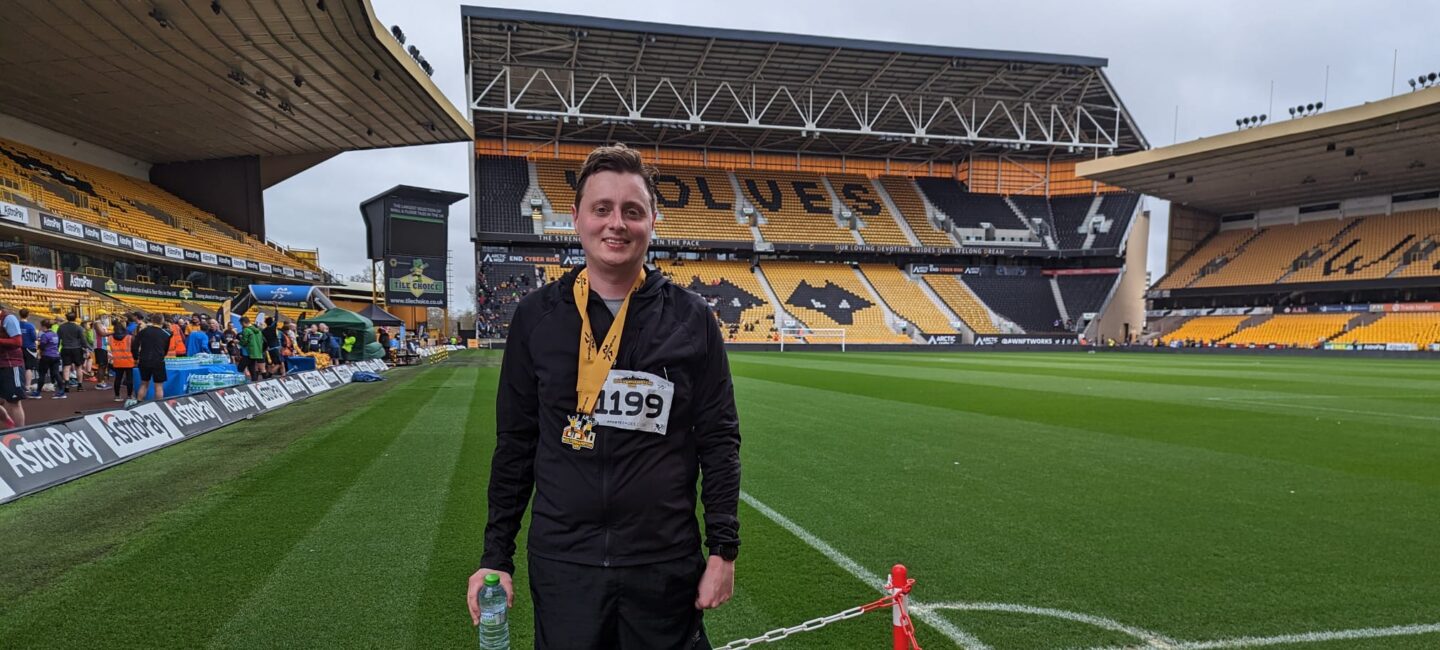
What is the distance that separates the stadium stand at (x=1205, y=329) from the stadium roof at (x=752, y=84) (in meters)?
11.8

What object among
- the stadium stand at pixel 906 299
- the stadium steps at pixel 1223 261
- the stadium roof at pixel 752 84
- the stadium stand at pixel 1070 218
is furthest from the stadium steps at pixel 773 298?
the stadium steps at pixel 1223 261

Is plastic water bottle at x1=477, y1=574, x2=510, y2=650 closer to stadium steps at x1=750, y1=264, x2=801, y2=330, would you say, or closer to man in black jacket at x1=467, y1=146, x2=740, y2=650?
man in black jacket at x1=467, y1=146, x2=740, y2=650

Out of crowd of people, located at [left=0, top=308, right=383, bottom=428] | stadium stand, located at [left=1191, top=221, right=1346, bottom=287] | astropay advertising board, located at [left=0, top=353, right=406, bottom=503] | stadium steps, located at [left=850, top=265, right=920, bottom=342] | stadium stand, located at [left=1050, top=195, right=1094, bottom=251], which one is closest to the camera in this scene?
astropay advertising board, located at [left=0, top=353, right=406, bottom=503]

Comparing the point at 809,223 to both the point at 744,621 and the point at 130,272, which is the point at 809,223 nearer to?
the point at 130,272

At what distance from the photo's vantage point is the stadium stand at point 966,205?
48.2 metres

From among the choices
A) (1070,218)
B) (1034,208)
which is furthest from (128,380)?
(1070,218)

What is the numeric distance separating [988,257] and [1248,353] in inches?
705

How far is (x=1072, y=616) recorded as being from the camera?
3.22 meters

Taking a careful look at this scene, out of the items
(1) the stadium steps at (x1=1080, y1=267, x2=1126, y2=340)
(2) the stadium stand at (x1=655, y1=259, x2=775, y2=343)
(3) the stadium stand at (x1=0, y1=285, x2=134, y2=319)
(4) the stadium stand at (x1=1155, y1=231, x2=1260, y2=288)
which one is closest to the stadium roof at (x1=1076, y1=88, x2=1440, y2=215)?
(4) the stadium stand at (x1=1155, y1=231, x2=1260, y2=288)

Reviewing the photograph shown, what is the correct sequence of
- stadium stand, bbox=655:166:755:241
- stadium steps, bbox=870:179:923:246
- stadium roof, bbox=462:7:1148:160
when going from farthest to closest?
stadium steps, bbox=870:179:923:246 < stadium stand, bbox=655:166:755:241 < stadium roof, bbox=462:7:1148:160

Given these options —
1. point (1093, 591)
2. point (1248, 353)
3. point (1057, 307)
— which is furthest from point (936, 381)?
point (1057, 307)

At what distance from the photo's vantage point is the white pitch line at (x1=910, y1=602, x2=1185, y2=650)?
9.77 feet

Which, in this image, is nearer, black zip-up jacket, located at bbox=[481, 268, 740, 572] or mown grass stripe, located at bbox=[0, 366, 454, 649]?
black zip-up jacket, located at bbox=[481, 268, 740, 572]

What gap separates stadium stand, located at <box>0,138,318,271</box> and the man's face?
28817mm
